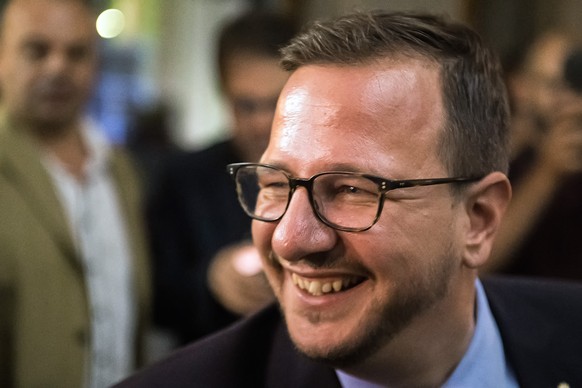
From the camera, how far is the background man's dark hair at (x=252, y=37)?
2656mm

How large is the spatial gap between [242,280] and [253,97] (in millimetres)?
641

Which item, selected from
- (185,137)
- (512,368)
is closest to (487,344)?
(512,368)

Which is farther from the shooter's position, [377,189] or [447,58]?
[447,58]

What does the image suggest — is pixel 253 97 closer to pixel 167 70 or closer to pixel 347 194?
pixel 347 194

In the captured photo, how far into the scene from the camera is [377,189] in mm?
1328

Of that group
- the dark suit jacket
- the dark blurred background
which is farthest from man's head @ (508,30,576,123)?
the dark blurred background

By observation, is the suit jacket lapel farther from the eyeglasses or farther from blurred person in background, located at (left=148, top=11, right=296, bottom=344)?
the eyeglasses

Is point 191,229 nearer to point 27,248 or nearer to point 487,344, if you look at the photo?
point 27,248

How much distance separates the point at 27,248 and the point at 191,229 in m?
0.49

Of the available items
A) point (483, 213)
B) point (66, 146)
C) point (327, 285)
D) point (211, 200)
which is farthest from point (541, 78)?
point (327, 285)

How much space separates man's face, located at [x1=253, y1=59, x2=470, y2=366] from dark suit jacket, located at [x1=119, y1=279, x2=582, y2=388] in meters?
0.20

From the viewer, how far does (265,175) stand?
57.2 inches

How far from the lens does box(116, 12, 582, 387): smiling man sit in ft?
4.38

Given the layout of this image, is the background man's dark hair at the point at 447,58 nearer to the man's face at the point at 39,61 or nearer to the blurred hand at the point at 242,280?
the blurred hand at the point at 242,280
